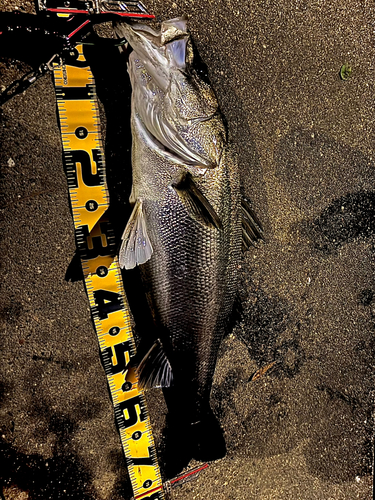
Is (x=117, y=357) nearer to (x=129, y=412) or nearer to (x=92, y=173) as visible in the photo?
(x=129, y=412)

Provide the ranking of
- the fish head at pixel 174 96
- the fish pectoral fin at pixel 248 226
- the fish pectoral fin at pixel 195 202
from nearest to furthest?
1. the fish head at pixel 174 96
2. the fish pectoral fin at pixel 195 202
3. the fish pectoral fin at pixel 248 226

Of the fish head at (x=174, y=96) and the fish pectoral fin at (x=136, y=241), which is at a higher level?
the fish head at (x=174, y=96)

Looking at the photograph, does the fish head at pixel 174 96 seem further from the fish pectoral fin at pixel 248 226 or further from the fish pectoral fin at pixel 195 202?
the fish pectoral fin at pixel 248 226

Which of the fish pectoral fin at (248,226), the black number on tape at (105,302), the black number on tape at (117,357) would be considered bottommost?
the black number on tape at (117,357)

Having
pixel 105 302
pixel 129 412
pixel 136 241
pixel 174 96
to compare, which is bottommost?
pixel 129 412

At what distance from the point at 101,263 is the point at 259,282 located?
1.26 m

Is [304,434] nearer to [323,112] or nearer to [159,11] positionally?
[323,112]

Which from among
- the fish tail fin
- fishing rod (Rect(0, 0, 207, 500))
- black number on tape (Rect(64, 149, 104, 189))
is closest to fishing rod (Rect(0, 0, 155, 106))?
fishing rod (Rect(0, 0, 207, 500))

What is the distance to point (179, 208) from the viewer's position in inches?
78.5

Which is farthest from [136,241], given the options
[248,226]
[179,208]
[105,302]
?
[248,226]

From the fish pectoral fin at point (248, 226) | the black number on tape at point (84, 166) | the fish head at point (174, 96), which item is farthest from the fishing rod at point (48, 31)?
the fish pectoral fin at point (248, 226)

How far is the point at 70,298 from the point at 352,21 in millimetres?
3210

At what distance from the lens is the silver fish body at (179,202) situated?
1.92 m

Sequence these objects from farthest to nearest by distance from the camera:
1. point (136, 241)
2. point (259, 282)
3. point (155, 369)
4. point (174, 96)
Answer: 1. point (259, 282)
2. point (155, 369)
3. point (136, 241)
4. point (174, 96)
